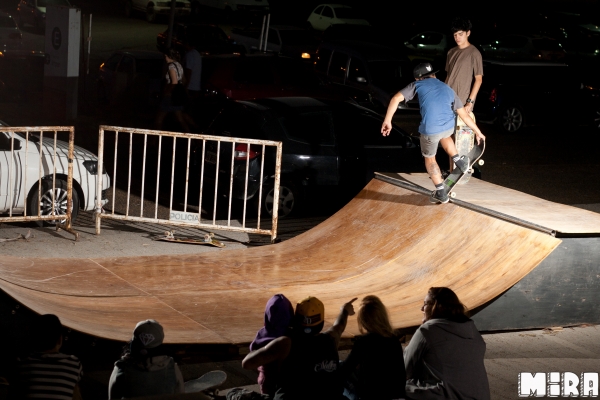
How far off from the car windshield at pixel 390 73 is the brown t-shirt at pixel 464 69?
12.4m

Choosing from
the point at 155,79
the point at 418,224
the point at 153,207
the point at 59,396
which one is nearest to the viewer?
the point at 59,396

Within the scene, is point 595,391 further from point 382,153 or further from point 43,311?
point 382,153

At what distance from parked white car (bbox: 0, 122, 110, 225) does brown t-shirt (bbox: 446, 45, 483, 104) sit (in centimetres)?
469

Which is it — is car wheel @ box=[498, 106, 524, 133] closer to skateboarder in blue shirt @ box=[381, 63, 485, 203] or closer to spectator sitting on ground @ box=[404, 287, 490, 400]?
skateboarder in blue shirt @ box=[381, 63, 485, 203]

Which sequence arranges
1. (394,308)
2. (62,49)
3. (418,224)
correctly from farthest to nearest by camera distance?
1. (62,49)
2. (418,224)
3. (394,308)

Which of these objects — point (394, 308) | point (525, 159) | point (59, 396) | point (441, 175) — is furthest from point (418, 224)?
point (525, 159)

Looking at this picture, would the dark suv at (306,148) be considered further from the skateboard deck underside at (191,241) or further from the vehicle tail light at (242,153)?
the skateboard deck underside at (191,241)

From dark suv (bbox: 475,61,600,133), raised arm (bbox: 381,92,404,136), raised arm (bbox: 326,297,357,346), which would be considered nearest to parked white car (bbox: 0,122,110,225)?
raised arm (bbox: 381,92,404,136)

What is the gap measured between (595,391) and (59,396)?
13.7 ft

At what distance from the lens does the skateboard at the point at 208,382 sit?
6.54m

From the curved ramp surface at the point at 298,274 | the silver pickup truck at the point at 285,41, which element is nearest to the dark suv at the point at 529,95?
the silver pickup truck at the point at 285,41

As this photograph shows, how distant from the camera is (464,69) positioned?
10992mm

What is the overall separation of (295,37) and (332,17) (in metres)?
11.4

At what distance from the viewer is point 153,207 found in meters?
13.6
